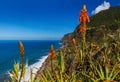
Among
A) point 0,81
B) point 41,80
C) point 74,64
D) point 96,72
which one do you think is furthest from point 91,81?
point 0,81

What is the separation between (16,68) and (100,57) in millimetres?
3475

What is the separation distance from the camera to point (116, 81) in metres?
6.35

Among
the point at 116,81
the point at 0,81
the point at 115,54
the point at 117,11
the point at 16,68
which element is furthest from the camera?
the point at 117,11

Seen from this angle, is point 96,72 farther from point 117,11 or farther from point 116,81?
point 117,11

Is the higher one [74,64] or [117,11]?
[117,11]

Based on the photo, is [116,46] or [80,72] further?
[116,46]

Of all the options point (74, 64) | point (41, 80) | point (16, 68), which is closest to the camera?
point (16, 68)

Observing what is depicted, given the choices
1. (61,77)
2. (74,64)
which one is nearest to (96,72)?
(61,77)

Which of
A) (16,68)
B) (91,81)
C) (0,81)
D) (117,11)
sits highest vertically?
(117,11)

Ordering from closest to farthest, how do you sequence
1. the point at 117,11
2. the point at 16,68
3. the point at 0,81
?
the point at 16,68 → the point at 0,81 → the point at 117,11

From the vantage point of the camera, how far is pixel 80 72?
7.00 metres

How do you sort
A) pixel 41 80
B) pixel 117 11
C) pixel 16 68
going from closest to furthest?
pixel 16 68
pixel 41 80
pixel 117 11

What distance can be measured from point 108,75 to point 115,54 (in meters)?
1.74

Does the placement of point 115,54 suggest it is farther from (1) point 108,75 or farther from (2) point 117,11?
(2) point 117,11
